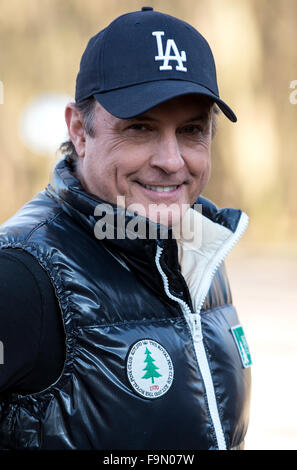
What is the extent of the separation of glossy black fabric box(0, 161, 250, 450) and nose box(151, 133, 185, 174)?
0.16 metres

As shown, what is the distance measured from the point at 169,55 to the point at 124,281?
486 mm

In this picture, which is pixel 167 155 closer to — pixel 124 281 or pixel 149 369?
pixel 124 281

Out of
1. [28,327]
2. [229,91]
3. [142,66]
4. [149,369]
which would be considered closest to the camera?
[28,327]

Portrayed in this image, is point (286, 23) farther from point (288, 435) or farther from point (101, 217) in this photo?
point (101, 217)

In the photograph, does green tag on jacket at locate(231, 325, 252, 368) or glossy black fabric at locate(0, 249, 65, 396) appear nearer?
glossy black fabric at locate(0, 249, 65, 396)

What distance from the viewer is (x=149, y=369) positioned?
1423mm

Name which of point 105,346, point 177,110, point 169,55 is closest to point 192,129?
point 177,110

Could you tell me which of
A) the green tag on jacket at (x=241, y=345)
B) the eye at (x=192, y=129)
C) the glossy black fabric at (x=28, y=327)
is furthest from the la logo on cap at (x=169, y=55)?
the green tag on jacket at (x=241, y=345)

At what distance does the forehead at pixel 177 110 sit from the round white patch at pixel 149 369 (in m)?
0.48

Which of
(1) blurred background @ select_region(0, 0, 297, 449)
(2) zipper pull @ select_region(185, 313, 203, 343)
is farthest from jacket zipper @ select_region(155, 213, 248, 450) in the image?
(1) blurred background @ select_region(0, 0, 297, 449)

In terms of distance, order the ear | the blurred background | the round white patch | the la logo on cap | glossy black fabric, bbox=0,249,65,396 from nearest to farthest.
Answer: glossy black fabric, bbox=0,249,65,396
the round white patch
the la logo on cap
the ear
the blurred background

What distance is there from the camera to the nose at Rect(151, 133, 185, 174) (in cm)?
155

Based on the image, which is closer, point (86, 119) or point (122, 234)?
point (122, 234)

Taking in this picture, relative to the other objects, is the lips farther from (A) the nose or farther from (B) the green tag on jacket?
(B) the green tag on jacket
